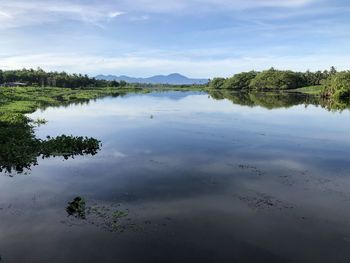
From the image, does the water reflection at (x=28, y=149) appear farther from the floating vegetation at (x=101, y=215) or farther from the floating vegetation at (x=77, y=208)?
the floating vegetation at (x=101, y=215)

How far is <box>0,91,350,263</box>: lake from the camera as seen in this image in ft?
58.1

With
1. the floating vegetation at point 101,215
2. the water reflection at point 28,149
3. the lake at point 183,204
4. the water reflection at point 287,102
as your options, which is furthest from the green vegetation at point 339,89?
the floating vegetation at point 101,215

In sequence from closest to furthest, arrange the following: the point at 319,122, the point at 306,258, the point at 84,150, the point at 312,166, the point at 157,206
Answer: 1. the point at 306,258
2. the point at 157,206
3. the point at 312,166
4. the point at 84,150
5. the point at 319,122

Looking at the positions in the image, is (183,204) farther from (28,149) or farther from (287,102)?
(287,102)

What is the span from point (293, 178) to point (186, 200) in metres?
10.0

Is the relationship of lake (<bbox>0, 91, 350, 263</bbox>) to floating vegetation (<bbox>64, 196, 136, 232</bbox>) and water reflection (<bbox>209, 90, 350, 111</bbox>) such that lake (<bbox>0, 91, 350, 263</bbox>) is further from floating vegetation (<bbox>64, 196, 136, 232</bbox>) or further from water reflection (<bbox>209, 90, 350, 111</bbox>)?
water reflection (<bbox>209, 90, 350, 111</bbox>)

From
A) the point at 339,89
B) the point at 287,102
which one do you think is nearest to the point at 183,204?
the point at 287,102

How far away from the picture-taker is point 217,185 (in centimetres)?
2766

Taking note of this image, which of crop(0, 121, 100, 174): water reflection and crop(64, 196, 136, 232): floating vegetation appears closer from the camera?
crop(64, 196, 136, 232): floating vegetation

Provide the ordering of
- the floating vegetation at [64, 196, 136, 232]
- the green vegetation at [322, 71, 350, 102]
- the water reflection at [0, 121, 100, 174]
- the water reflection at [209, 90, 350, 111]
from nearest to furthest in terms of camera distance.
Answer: the floating vegetation at [64, 196, 136, 232] < the water reflection at [0, 121, 100, 174] < the water reflection at [209, 90, 350, 111] < the green vegetation at [322, 71, 350, 102]

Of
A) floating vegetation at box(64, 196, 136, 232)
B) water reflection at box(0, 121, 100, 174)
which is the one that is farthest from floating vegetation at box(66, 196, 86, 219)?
water reflection at box(0, 121, 100, 174)

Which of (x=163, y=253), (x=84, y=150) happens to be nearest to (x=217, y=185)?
(x=163, y=253)

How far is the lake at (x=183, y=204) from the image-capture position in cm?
1770

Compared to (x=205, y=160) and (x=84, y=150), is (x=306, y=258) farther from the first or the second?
(x=84, y=150)
